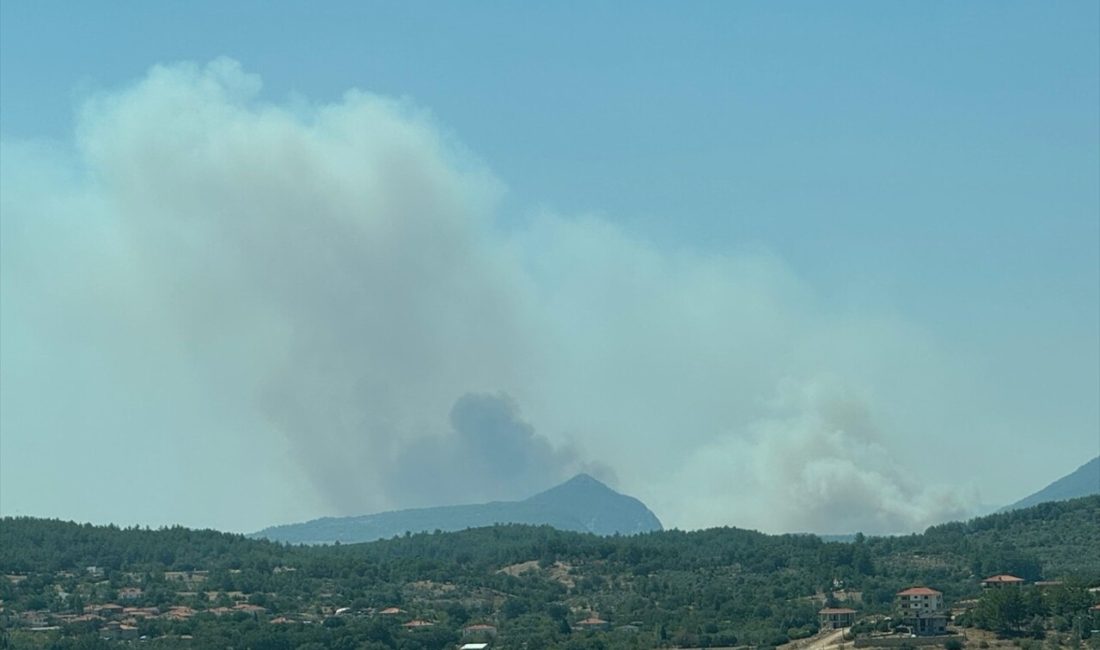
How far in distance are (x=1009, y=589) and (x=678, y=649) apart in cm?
3072

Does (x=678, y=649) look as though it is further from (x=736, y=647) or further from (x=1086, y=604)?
(x=1086, y=604)

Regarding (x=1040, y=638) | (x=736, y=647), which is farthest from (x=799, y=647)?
(x=1040, y=638)

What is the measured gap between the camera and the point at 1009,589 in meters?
189

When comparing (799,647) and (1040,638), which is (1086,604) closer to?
(1040,638)

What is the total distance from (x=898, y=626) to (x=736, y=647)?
15925mm

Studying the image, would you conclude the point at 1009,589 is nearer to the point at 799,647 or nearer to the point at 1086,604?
the point at 1086,604

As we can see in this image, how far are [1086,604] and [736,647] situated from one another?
1234 inches

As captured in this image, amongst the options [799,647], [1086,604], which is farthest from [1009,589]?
[799,647]

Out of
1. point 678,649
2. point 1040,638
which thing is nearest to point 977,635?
point 1040,638

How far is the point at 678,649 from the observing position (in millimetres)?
199625

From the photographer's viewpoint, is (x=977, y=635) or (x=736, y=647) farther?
(x=736, y=647)

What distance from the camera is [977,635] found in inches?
7121

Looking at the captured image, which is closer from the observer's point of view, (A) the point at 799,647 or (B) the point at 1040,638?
(B) the point at 1040,638

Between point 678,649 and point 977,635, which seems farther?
point 678,649
